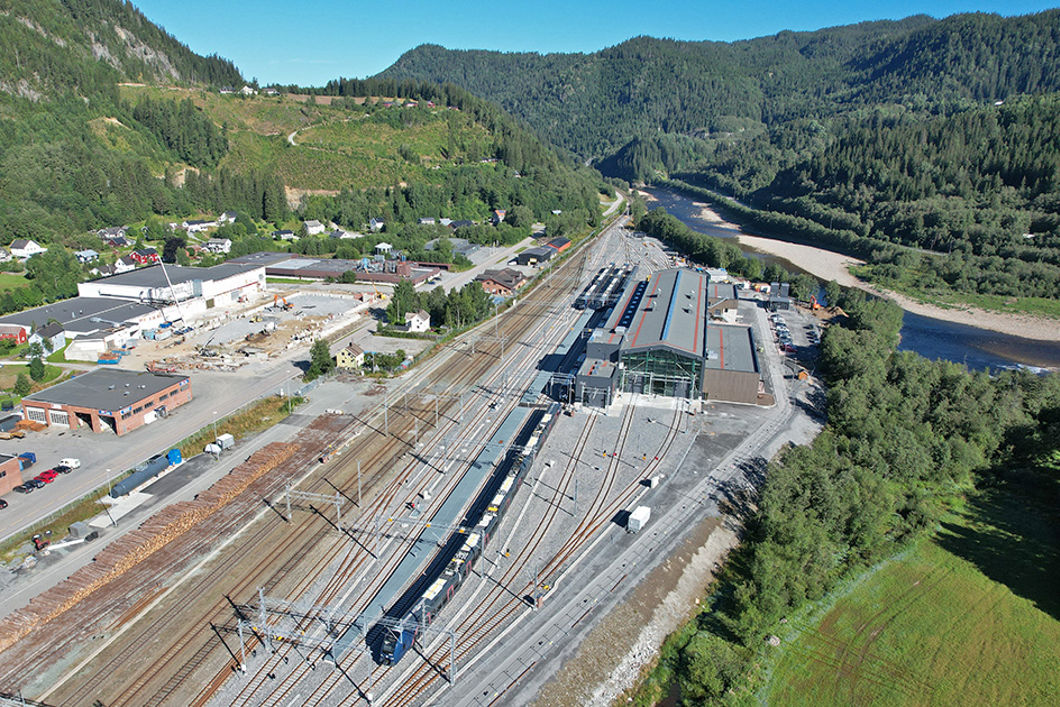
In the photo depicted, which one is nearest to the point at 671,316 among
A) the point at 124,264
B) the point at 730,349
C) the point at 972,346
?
the point at 730,349

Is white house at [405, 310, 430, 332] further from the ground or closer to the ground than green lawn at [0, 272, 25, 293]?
closer to the ground

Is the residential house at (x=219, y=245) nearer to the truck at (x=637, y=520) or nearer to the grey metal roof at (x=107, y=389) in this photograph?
the grey metal roof at (x=107, y=389)

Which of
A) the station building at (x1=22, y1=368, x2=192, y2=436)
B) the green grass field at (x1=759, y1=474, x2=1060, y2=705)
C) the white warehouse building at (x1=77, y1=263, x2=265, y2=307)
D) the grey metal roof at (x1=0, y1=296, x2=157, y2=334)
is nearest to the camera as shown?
the green grass field at (x1=759, y1=474, x2=1060, y2=705)

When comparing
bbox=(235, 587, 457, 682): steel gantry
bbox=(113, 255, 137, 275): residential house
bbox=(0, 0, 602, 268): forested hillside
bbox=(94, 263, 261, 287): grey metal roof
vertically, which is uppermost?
bbox=(0, 0, 602, 268): forested hillside

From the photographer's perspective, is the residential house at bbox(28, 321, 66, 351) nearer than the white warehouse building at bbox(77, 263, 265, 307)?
Yes

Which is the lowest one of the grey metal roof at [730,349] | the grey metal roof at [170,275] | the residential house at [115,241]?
the grey metal roof at [730,349]

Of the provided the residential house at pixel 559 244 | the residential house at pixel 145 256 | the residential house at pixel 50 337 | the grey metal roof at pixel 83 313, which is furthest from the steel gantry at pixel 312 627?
the residential house at pixel 559 244

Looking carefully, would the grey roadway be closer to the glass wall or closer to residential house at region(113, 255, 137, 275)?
the glass wall

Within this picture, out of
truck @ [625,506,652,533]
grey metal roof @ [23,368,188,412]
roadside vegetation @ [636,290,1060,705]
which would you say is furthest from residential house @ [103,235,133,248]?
roadside vegetation @ [636,290,1060,705]
